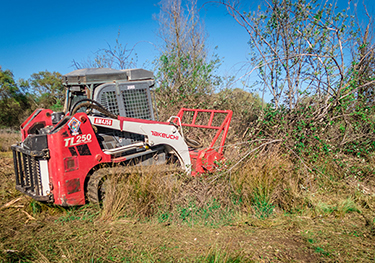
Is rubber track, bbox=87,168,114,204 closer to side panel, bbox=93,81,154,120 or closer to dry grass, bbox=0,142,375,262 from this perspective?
dry grass, bbox=0,142,375,262

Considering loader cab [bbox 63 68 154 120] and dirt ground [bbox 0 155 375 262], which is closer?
dirt ground [bbox 0 155 375 262]

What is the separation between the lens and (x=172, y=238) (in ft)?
10.5

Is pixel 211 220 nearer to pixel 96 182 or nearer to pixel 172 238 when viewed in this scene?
pixel 172 238

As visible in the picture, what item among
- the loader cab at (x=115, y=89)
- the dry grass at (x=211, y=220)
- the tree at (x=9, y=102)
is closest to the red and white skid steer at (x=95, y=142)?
the loader cab at (x=115, y=89)

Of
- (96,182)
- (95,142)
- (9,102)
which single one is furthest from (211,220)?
(9,102)

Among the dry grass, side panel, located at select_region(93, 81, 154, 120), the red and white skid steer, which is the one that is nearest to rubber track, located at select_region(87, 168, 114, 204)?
the red and white skid steer

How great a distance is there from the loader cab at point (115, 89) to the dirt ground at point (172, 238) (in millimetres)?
1711

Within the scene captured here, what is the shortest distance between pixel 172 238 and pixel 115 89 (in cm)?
256

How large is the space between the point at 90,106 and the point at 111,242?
6.24 feet

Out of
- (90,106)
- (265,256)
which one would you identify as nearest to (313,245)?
(265,256)

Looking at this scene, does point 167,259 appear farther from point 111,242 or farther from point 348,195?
point 348,195

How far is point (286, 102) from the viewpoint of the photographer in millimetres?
5445

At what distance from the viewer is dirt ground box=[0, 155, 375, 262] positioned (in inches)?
109

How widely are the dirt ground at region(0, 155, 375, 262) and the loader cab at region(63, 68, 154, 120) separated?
1.71 meters
